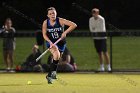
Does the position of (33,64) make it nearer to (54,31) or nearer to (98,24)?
(98,24)

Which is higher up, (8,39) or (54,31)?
(54,31)

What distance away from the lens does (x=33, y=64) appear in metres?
17.8

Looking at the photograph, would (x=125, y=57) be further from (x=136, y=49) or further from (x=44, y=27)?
(x=44, y=27)

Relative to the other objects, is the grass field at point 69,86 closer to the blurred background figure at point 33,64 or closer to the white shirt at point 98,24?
the blurred background figure at point 33,64

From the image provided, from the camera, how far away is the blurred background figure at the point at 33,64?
57.8 ft

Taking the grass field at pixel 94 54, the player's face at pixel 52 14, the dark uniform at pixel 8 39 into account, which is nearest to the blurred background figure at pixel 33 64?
the dark uniform at pixel 8 39

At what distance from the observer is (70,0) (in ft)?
127

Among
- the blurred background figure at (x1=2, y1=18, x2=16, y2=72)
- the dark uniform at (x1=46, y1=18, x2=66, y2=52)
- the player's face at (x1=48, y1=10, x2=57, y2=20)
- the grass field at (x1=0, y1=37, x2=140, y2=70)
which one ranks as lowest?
the grass field at (x1=0, y1=37, x2=140, y2=70)

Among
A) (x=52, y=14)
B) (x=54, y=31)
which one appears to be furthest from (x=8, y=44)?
(x=52, y=14)

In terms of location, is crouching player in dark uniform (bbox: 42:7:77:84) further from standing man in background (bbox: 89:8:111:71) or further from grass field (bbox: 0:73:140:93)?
standing man in background (bbox: 89:8:111:71)

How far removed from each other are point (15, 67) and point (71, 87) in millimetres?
6528

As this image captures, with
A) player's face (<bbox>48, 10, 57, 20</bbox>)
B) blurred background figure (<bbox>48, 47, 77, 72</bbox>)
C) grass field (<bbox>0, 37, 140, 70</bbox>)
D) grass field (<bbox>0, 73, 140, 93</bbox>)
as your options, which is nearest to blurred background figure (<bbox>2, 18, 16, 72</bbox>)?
grass field (<bbox>0, 37, 140, 70</bbox>)

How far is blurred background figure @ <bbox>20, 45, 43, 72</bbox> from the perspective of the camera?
17.6 metres

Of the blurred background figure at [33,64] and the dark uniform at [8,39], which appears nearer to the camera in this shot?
the blurred background figure at [33,64]
